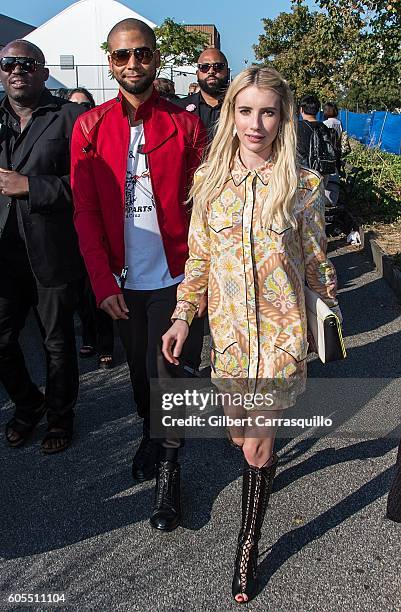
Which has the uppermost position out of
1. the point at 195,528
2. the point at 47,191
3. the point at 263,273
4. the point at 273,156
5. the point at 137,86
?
the point at 137,86

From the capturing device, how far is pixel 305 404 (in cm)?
416

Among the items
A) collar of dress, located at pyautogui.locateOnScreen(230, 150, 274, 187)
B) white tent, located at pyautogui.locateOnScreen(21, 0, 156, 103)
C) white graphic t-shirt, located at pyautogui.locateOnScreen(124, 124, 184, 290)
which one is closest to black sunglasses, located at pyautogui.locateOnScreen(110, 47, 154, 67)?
white graphic t-shirt, located at pyautogui.locateOnScreen(124, 124, 184, 290)

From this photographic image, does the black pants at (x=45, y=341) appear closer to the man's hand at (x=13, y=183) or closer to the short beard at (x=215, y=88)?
the man's hand at (x=13, y=183)

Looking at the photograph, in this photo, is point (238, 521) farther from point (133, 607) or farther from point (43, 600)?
point (43, 600)

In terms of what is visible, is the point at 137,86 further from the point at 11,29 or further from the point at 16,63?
the point at 11,29

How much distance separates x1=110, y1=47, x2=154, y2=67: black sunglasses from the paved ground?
7.03 feet

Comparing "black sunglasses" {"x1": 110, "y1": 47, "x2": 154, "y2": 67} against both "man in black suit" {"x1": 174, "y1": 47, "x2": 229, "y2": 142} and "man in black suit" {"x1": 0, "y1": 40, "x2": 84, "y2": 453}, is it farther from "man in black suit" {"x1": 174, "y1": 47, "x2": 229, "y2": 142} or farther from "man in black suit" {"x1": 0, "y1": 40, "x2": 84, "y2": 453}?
"man in black suit" {"x1": 174, "y1": 47, "x2": 229, "y2": 142}

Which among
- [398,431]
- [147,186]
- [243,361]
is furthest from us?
[398,431]

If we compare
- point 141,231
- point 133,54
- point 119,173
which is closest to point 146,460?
point 141,231

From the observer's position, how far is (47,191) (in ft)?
10.3

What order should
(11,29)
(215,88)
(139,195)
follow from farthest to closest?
1. (11,29)
2. (215,88)
3. (139,195)

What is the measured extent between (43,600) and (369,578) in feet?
4.43

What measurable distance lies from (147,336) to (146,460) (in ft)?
2.51

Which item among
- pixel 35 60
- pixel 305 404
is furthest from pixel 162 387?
pixel 35 60
